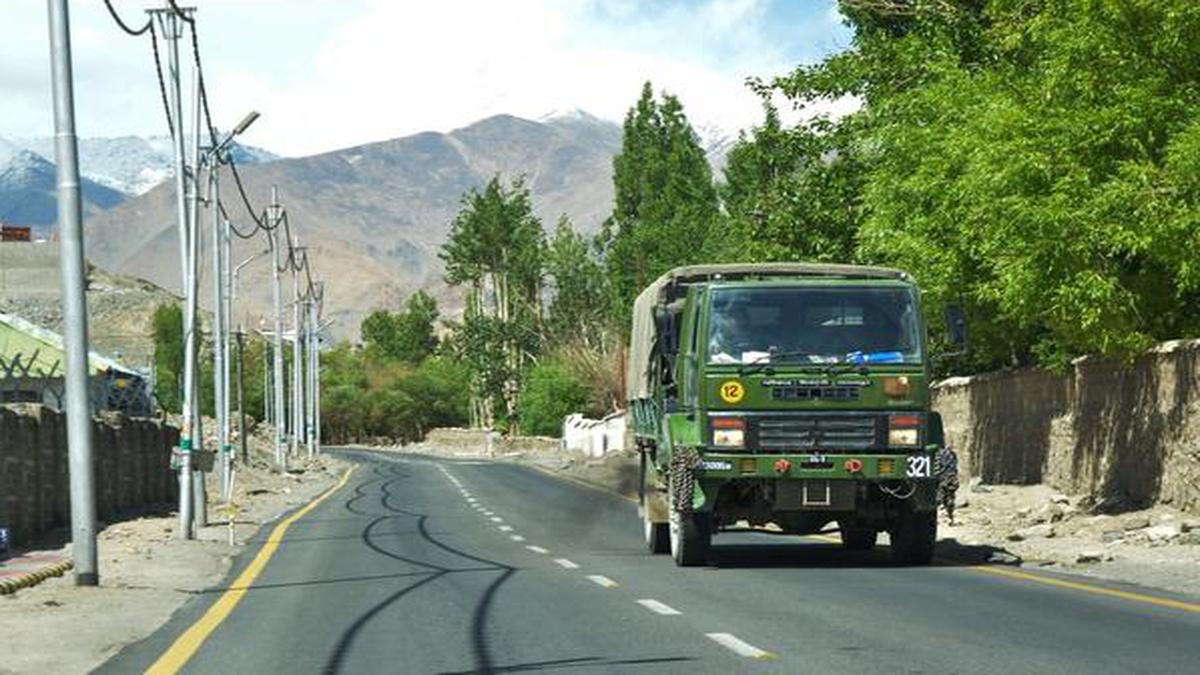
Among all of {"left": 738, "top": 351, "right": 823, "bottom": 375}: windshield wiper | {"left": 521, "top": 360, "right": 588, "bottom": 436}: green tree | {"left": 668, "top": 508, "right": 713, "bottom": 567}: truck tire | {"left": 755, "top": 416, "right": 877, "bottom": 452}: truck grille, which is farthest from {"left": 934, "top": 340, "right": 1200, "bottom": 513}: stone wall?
{"left": 521, "top": 360, "right": 588, "bottom": 436}: green tree

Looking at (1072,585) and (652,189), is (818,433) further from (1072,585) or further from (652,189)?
(652,189)

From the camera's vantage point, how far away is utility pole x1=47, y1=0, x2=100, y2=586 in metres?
18.4

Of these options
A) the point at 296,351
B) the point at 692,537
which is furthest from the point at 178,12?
the point at 296,351

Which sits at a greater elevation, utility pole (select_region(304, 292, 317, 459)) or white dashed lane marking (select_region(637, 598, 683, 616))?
utility pole (select_region(304, 292, 317, 459))

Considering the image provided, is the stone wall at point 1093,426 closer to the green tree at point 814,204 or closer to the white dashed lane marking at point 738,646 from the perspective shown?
the green tree at point 814,204

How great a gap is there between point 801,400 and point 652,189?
7937cm

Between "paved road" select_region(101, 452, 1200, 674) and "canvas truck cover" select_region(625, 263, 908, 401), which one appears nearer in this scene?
"paved road" select_region(101, 452, 1200, 674)

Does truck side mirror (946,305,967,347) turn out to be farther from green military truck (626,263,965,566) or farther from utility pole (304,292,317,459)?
utility pole (304,292,317,459)

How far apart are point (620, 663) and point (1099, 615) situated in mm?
4385

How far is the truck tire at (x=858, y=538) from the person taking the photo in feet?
76.9

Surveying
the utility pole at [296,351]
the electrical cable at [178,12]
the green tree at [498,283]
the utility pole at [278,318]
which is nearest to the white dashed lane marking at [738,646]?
the electrical cable at [178,12]

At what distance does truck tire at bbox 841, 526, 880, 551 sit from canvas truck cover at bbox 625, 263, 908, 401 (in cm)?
302

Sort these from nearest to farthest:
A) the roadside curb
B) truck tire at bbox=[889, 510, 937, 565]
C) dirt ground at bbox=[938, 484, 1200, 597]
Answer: the roadside curb → dirt ground at bbox=[938, 484, 1200, 597] → truck tire at bbox=[889, 510, 937, 565]

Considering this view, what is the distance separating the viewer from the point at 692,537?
66.6 ft
